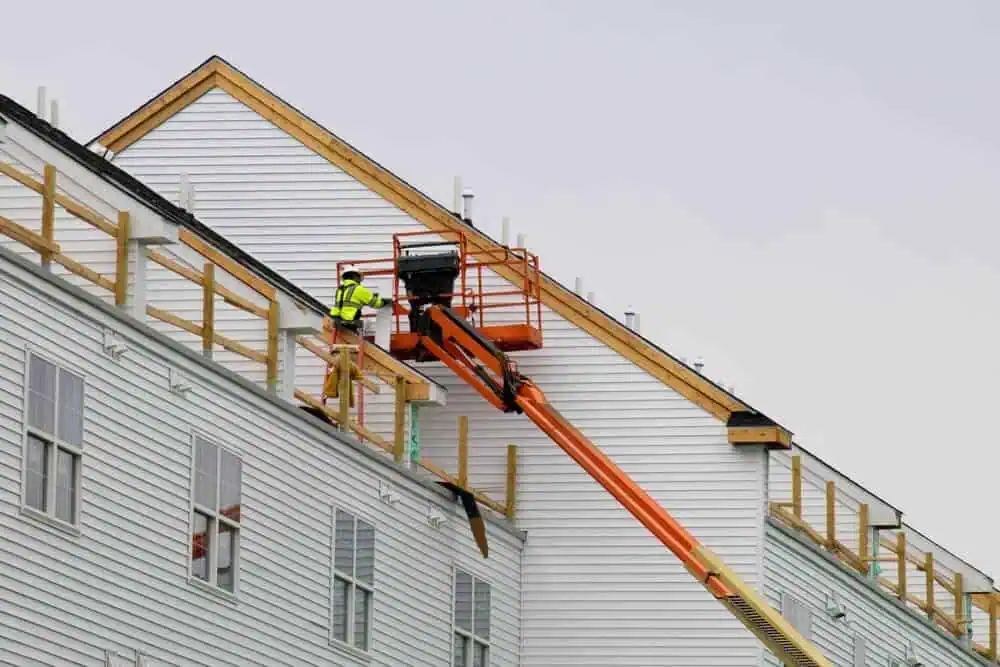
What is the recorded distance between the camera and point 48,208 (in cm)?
3559

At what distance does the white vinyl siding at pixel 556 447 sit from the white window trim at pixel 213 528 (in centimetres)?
1116

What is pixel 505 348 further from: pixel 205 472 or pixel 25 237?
pixel 25 237

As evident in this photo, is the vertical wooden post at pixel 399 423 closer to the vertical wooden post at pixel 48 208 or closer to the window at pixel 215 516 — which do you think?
the window at pixel 215 516

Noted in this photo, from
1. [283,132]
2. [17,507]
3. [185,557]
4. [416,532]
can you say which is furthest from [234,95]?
[17,507]

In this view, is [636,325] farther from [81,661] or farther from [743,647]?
[81,661]

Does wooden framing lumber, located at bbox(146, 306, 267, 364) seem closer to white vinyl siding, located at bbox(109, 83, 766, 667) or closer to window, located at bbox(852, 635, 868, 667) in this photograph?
white vinyl siding, located at bbox(109, 83, 766, 667)

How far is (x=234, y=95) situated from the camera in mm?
54594

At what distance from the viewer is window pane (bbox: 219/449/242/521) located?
3956 cm

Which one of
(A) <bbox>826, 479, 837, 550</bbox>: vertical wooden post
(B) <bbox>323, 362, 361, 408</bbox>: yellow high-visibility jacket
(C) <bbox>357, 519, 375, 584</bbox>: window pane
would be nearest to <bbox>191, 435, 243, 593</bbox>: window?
(C) <bbox>357, 519, 375, 584</bbox>: window pane

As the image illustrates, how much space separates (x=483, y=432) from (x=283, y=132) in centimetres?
738

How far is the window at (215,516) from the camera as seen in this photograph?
1523 inches

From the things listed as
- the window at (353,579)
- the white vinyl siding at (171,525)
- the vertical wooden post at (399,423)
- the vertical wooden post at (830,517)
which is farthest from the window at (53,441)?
the vertical wooden post at (830,517)

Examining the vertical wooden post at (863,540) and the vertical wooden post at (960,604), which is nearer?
the vertical wooden post at (863,540)

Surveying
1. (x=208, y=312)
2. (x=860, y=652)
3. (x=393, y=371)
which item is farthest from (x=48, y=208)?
(x=860, y=652)
